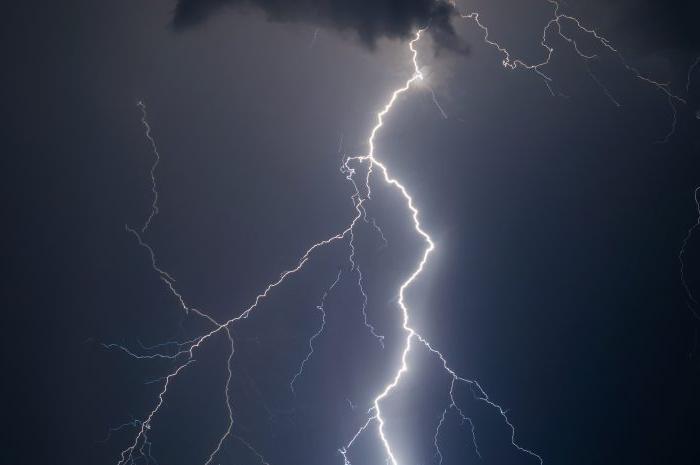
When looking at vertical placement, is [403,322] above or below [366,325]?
above

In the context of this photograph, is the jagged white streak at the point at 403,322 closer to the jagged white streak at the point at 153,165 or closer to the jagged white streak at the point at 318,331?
the jagged white streak at the point at 318,331

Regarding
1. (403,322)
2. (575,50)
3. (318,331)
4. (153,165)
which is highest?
(575,50)

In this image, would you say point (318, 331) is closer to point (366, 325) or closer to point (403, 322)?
point (366, 325)

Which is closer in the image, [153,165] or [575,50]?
[153,165]

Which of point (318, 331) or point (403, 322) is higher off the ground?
point (403, 322)

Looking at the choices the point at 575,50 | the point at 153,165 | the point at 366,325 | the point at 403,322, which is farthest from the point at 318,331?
the point at 575,50

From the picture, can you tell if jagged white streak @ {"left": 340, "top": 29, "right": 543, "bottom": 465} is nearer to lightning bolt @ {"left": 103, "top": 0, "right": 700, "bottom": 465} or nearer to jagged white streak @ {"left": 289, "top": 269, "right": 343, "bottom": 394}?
lightning bolt @ {"left": 103, "top": 0, "right": 700, "bottom": 465}

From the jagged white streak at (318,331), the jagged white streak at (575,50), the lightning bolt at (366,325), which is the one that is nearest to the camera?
the lightning bolt at (366,325)

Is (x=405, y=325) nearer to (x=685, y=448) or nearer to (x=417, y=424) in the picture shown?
(x=417, y=424)

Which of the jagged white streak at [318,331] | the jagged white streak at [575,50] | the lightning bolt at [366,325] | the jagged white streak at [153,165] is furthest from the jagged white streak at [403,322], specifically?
the jagged white streak at [153,165]

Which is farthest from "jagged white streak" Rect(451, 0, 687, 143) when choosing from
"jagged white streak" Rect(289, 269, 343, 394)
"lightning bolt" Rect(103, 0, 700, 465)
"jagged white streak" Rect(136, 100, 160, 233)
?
"jagged white streak" Rect(136, 100, 160, 233)

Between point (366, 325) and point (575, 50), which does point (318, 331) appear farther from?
point (575, 50)
